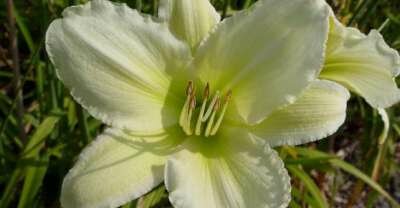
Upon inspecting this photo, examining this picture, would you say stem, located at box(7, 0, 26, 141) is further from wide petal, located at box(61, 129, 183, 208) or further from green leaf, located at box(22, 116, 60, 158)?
wide petal, located at box(61, 129, 183, 208)

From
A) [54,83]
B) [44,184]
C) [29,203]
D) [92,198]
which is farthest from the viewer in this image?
[44,184]

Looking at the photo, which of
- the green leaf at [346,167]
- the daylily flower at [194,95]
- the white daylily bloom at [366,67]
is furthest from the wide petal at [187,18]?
the green leaf at [346,167]

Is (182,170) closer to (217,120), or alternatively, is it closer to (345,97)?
(217,120)

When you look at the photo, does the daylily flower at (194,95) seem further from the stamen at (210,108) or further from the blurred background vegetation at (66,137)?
the blurred background vegetation at (66,137)

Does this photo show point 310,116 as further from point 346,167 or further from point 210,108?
point 346,167

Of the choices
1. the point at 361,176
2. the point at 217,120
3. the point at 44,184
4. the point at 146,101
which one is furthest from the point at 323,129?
the point at 44,184

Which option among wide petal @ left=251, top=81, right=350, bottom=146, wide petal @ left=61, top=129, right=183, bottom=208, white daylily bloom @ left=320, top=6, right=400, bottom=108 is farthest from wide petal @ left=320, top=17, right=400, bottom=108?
wide petal @ left=61, top=129, right=183, bottom=208

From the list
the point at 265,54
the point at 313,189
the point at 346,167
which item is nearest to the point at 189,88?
the point at 265,54
